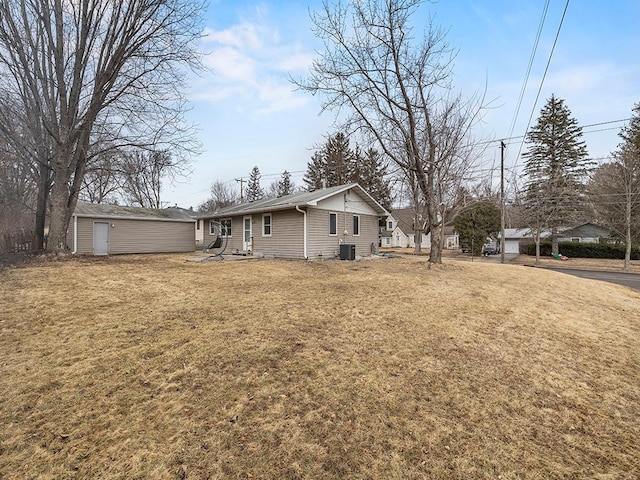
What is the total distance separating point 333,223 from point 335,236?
2.20 feet

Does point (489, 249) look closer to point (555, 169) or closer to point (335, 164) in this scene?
point (555, 169)

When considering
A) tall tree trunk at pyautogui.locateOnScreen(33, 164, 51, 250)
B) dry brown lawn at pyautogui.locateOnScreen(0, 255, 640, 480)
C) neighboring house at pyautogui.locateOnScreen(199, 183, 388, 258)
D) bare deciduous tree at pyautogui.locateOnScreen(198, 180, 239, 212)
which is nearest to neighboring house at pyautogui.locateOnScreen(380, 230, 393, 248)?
bare deciduous tree at pyautogui.locateOnScreen(198, 180, 239, 212)

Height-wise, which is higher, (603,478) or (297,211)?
(297,211)

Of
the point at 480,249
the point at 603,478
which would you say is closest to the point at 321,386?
the point at 603,478

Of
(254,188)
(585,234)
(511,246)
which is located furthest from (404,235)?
(254,188)

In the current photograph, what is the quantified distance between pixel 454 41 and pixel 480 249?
74.1 ft

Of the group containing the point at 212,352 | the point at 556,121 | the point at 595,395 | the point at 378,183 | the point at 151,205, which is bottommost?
the point at 595,395

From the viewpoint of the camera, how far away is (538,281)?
9875 millimetres

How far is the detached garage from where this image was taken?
16.0 metres

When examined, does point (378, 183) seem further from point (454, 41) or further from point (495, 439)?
point (495, 439)

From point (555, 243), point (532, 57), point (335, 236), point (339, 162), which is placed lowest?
point (555, 243)

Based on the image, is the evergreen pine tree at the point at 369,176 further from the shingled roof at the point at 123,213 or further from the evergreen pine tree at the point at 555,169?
the shingled roof at the point at 123,213

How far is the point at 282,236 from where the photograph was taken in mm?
14297

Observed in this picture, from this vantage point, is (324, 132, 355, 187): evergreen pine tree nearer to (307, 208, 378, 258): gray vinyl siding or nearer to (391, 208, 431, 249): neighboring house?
(391, 208, 431, 249): neighboring house
